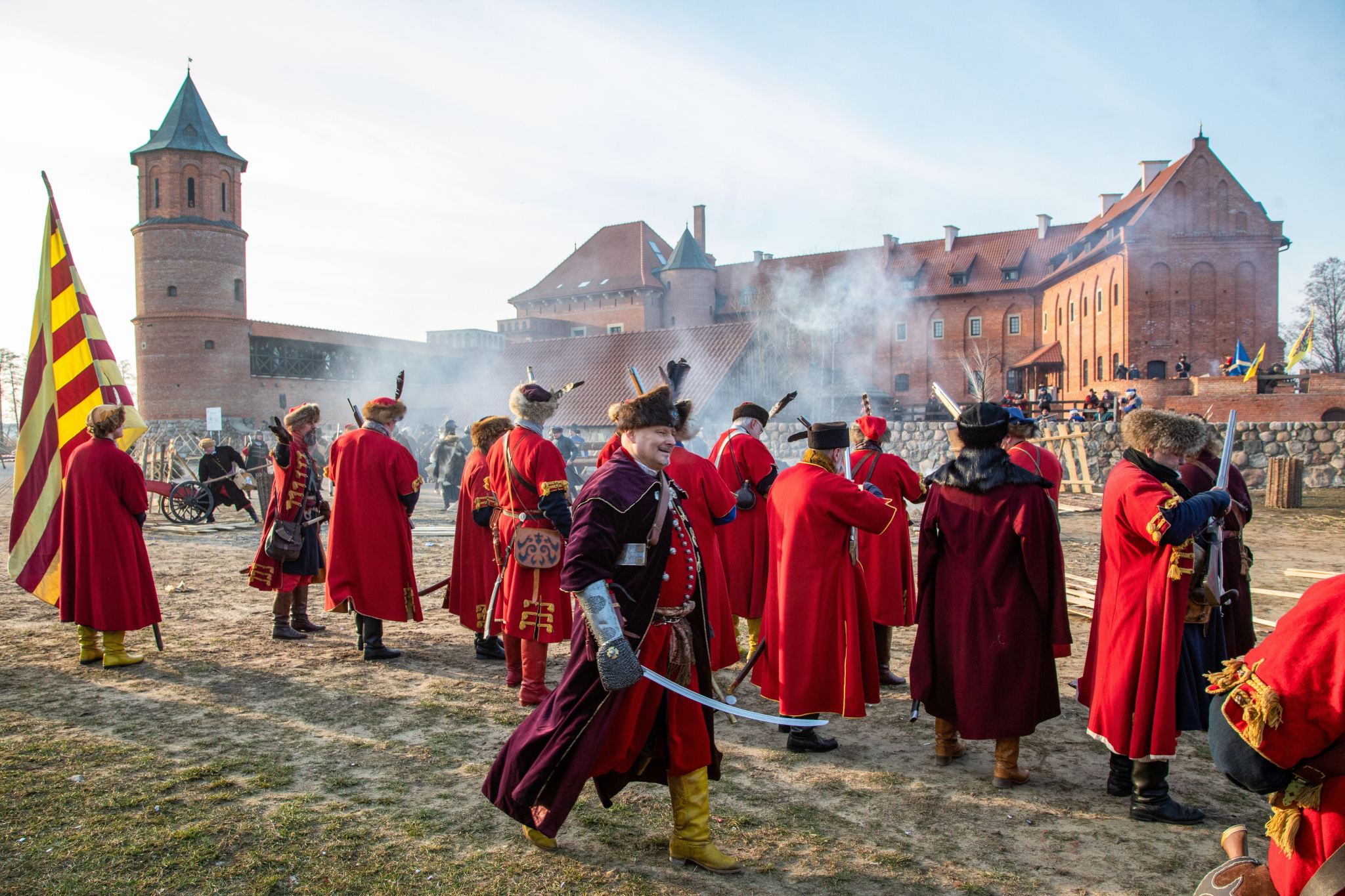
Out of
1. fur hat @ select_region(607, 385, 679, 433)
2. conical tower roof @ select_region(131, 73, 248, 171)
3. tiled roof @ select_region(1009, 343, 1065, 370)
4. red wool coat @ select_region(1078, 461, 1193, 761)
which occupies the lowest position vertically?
red wool coat @ select_region(1078, 461, 1193, 761)

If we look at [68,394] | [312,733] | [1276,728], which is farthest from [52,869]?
[68,394]

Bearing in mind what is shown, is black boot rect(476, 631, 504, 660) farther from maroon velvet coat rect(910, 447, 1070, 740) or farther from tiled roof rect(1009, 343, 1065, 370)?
tiled roof rect(1009, 343, 1065, 370)

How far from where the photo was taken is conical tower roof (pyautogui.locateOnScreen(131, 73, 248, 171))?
4216cm

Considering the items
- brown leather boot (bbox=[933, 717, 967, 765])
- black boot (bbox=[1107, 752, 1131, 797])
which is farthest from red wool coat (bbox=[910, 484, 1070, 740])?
black boot (bbox=[1107, 752, 1131, 797])

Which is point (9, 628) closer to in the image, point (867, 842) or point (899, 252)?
point (867, 842)

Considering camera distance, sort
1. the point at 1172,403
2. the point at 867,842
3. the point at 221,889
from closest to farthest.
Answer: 1. the point at 221,889
2. the point at 867,842
3. the point at 1172,403

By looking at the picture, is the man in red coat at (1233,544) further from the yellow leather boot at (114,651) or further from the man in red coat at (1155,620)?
the yellow leather boot at (114,651)

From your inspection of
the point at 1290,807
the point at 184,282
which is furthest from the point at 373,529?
the point at 184,282

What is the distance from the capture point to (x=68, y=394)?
6.23 metres

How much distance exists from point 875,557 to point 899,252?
170 feet

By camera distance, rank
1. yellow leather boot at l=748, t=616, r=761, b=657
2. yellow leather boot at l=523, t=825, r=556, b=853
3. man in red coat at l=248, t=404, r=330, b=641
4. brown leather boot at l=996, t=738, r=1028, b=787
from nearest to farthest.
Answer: yellow leather boot at l=523, t=825, r=556, b=853, brown leather boot at l=996, t=738, r=1028, b=787, yellow leather boot at l=748, t=616, r=761, b=657, man in red coat at l=248, t=404, r=330, b=641

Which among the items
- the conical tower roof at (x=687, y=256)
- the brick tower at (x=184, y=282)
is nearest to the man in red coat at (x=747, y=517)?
the brick tower at (x=184, y=282)

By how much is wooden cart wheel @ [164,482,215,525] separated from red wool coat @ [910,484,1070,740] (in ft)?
43.5

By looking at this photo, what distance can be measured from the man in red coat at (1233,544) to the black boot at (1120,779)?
72cm
